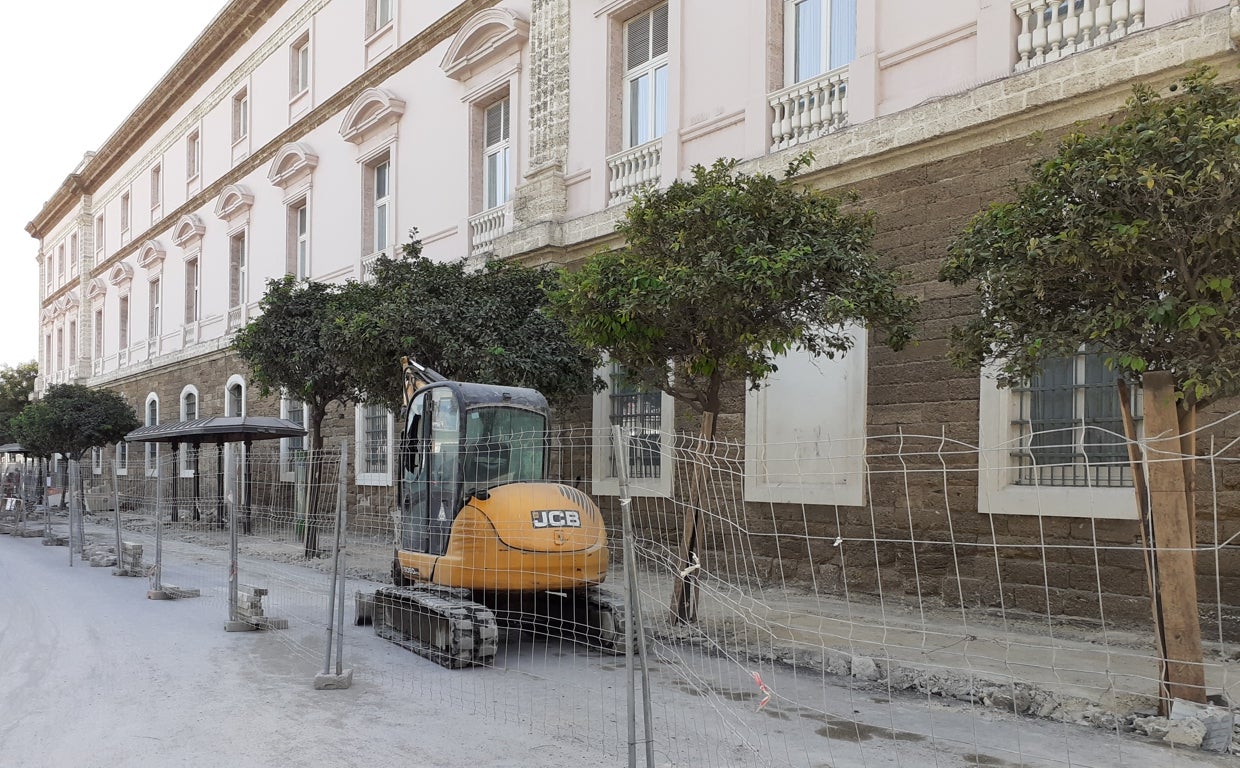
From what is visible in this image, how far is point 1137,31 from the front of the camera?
8109 mm

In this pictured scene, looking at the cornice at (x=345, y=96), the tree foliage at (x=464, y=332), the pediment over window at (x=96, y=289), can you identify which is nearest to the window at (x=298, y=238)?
the cornice at (x=345, y=96)

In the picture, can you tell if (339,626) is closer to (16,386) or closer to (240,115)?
(240,115)

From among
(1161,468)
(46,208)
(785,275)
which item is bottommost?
(1161,468)

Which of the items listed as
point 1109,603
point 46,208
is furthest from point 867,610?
point 46,208

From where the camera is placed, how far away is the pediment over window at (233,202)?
86.1 ft

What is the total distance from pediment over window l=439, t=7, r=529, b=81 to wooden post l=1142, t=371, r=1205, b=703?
12678 mm

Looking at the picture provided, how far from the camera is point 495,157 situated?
17.2 metres

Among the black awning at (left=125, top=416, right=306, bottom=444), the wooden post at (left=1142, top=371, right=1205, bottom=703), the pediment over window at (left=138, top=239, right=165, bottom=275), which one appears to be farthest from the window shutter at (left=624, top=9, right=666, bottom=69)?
the pediment over window at (left=138, top=239, right=165, bottom=275)

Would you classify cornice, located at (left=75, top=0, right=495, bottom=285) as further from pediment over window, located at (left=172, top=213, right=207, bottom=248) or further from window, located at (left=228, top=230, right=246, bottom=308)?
window, located at (left=228, top=230, right=246, bottom=308)

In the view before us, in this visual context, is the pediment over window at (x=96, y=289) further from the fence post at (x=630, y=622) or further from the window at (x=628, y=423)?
the fence post at (x=630, y=622)

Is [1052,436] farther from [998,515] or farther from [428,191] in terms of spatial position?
[428,191]

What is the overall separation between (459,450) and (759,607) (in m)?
3.11

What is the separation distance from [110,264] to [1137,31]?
39.6 meters

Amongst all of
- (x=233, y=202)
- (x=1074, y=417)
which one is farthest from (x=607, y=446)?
(x=233, y=202)
